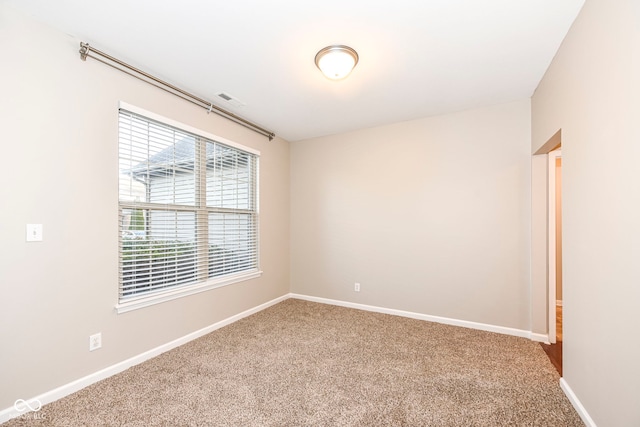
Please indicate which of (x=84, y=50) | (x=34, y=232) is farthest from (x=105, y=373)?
(x=84, y=50)

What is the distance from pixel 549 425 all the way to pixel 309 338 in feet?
6.37

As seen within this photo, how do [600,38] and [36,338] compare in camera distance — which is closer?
[600,38]

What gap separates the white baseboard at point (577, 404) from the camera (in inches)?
64.3

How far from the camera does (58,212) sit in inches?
77.2

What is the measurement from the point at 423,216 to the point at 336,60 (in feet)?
7.13

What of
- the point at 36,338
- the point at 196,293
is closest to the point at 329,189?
the point at 196,293

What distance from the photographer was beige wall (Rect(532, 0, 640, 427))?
129cm

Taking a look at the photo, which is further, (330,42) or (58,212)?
(330,42)

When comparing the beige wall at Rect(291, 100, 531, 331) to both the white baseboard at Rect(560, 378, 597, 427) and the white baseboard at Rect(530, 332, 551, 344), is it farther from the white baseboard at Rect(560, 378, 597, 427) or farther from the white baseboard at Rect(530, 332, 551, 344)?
the white baseboard at Rect(560, 378, 597, 427)

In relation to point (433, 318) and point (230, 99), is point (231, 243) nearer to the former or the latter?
point (230, 99)

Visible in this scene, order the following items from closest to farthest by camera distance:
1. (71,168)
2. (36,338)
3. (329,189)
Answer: (36,338) < (71,168) < (329,189)

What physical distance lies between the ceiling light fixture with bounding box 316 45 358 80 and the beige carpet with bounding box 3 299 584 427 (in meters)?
2.42

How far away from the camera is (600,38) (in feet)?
5.05

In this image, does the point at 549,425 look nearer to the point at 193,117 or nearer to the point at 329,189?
the point at 329,189
